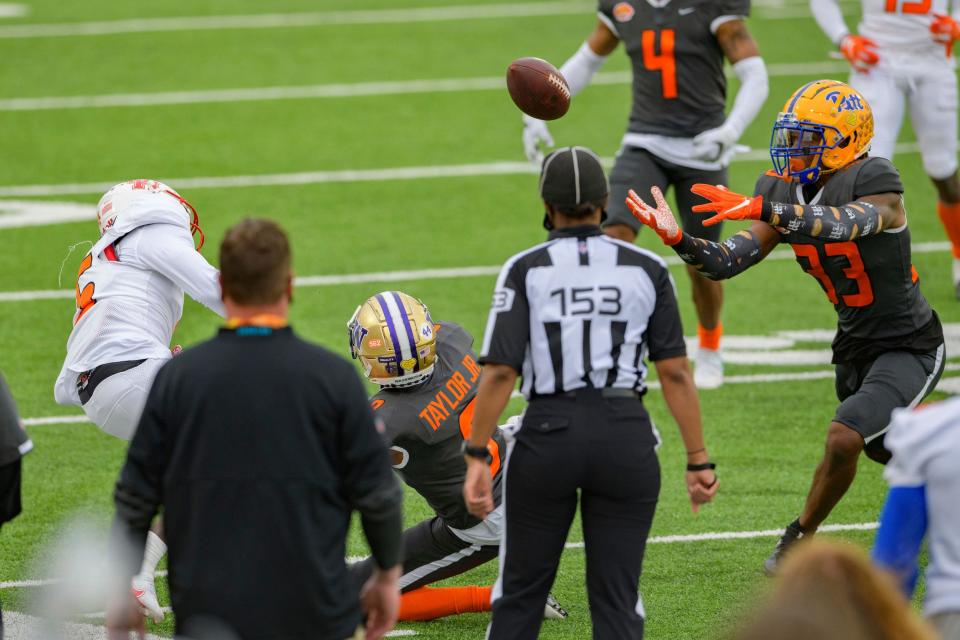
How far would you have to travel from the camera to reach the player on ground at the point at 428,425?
479cm

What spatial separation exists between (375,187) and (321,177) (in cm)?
52

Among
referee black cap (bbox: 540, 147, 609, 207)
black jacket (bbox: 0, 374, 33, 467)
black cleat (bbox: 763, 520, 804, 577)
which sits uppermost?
referee black cap (bbox: 540, 147, 609, 207)

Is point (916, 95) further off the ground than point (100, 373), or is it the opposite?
point (916, 95)

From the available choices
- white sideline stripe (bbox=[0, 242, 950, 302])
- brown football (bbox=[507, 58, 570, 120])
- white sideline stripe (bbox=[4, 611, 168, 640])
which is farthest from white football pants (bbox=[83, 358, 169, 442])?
white sideline stripe (bbox=[0, 242, 950, 302])

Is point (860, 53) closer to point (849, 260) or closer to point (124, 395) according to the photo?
point (849, 260)

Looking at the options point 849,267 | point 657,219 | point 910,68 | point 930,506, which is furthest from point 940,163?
point 930,506

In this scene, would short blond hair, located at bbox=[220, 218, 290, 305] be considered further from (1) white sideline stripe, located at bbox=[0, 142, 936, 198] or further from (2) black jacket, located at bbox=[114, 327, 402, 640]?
(1) white sideline stripe, located at bbox=[0, 142, 936, 198]

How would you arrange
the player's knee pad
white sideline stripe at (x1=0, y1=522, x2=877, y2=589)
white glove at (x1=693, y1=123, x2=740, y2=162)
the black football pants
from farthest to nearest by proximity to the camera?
the player's knee pad → white glove at (x1=693, y1=123, x2=740, y2=162) → white sideline stripe at (x1=0, y1=522, x2=877, y2=589) → the black football pants

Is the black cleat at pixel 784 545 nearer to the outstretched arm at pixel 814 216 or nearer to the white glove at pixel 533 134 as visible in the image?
the outstretched arm at pixel 814 216

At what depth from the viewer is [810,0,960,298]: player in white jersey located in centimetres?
854

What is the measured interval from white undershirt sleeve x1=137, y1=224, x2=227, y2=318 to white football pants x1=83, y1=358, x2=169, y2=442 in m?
0.32

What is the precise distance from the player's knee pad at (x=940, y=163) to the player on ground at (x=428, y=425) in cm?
474

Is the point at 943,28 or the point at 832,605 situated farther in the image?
the point at 943,28

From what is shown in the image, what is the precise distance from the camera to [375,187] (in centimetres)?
1120
